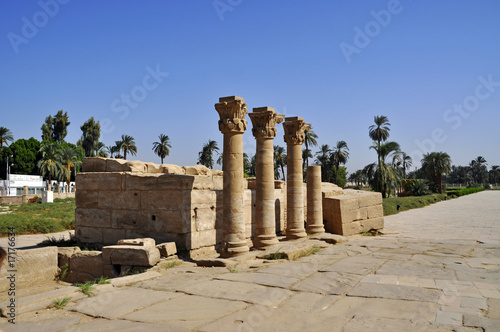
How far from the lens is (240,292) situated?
19.5 feet

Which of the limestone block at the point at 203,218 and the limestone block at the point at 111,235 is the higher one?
the limestone block at the point at 203,218

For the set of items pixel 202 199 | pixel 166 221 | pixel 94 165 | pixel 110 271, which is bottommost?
pixel 110 271

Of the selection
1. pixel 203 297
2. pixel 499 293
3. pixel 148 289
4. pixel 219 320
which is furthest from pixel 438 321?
pixel 148 289

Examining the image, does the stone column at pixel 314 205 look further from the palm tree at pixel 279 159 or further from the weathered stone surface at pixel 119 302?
the palm tree at pixel 279 159

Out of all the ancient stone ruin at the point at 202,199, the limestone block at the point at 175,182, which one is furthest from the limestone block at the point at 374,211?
the limestone block at the point at 175,182

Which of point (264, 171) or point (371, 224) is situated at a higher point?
point (264, 171)

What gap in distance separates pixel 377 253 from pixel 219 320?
6.37 meters

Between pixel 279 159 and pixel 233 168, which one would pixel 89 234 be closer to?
pixel 233 168

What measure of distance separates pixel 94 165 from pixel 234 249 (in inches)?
195

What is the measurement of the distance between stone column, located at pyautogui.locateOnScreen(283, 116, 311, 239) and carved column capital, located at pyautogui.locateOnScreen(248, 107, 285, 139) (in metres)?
1.55

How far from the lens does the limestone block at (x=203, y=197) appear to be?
984 centimetres

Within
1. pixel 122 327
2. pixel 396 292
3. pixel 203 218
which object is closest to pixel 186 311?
pixel 122 327

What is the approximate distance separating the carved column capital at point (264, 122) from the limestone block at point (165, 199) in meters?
2.98

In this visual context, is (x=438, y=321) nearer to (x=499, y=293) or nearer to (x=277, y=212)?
(x=499, y=293)
